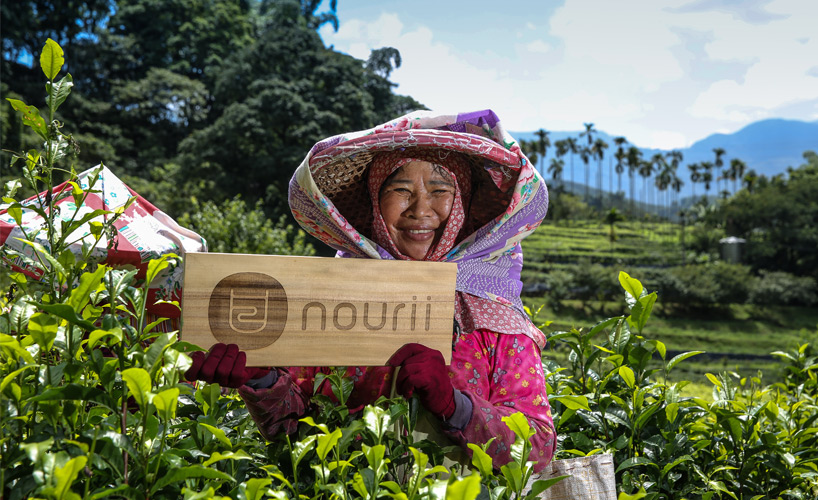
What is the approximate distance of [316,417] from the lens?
4.43 ft

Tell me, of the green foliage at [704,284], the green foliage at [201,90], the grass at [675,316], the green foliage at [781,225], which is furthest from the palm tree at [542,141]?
the green foliage at [201,90]

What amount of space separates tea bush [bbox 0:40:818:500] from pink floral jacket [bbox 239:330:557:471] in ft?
0.20

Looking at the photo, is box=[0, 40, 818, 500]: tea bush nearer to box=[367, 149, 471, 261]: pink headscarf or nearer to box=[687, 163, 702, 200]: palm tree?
box=[367, 149, 471, 261]: pink headscarf

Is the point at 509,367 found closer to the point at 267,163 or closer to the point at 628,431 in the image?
the point at 628,431

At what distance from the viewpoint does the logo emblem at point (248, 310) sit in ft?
3.76

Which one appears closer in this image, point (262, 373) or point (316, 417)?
point (262, 373)

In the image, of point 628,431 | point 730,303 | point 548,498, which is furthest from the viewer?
point 730,303

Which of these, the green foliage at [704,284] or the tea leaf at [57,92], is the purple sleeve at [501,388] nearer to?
the tea leaf at [57,92]

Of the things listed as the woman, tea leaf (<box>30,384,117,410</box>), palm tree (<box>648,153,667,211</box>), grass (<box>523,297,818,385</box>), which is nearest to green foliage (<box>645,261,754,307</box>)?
grass (<box>523,297,818,385</box>)

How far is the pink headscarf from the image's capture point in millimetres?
1609

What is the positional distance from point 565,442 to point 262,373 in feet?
2.96

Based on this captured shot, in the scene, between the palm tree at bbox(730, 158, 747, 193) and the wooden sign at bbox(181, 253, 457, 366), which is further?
the palm tree at bbox(730, 158, 747, 193)

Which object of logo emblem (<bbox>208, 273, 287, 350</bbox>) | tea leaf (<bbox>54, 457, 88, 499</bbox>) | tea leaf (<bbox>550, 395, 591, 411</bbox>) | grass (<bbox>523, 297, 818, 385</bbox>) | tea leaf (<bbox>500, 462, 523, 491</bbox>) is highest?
logo emblem (<bbox>208, 273, 287, 350</bbox>)

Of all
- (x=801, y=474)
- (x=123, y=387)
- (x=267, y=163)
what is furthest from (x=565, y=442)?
(x=267, y=163)
